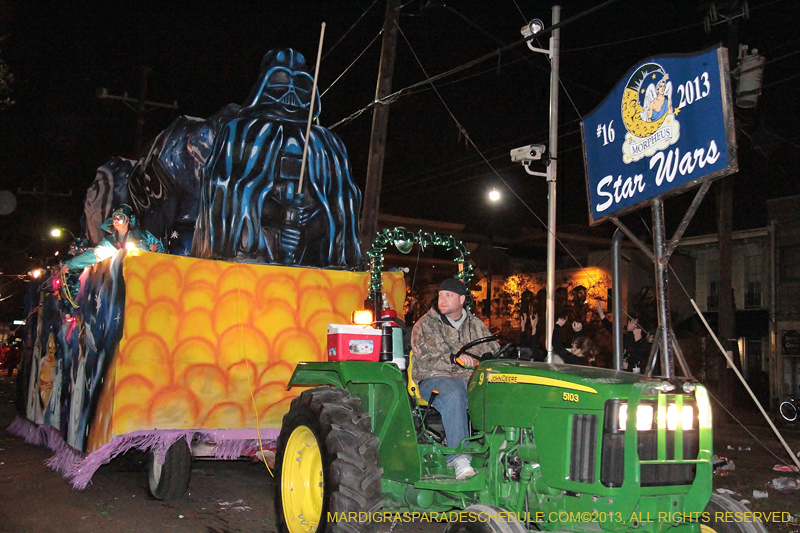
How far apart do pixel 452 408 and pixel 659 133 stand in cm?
305

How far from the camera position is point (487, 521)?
12.7 feet

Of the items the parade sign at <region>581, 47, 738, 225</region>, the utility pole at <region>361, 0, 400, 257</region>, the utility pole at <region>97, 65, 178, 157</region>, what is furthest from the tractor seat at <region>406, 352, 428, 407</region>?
the utility pole at <region>97, 65, 178, 157</region>

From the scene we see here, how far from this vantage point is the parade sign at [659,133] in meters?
5.34

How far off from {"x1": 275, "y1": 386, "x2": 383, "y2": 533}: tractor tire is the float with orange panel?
35.9 inches

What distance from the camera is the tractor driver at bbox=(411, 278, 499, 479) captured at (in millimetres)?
4820

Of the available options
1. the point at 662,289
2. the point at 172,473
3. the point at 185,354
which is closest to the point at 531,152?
the point at 662,289

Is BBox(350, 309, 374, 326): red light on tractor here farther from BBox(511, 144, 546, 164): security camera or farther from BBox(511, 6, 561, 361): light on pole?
BBox(511, 144, 546, 164): security camera

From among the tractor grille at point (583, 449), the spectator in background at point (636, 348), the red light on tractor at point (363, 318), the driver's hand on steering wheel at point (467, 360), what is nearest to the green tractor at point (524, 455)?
the tractor grille at point (583, 449)

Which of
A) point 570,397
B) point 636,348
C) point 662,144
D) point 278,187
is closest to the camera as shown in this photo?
point 570,397

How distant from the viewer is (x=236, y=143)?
754 cm

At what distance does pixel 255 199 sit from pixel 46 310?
3.80 meters

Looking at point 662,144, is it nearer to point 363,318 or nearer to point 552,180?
point 552,180

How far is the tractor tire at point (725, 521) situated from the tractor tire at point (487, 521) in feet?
3.75

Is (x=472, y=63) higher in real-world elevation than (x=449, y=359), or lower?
higher
